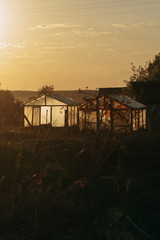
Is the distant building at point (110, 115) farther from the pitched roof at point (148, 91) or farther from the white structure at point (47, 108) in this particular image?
the pitched roof at point (148, 91)

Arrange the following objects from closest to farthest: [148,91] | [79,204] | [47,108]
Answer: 1. [79,204]
2. [47,108]
3. [148,91]

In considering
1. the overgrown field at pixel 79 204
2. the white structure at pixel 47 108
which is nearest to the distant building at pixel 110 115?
the overgrown field at pixel 79 204

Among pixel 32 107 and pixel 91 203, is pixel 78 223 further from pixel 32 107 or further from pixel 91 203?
pixel 32 107

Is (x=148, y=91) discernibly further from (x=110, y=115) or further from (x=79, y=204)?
(x=79, y=204)

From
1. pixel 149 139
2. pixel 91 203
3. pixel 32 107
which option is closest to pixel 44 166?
pixel 91 203

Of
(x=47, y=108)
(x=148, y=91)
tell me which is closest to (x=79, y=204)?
(x=47, y=108)

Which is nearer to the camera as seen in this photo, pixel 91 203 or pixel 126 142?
pixel 91 203

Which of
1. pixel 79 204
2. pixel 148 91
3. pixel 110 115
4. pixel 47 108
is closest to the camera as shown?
pixel 79 204

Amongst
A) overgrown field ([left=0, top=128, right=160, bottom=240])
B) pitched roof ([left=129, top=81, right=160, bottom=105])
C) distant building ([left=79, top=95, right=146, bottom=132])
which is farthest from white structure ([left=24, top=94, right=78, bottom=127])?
overgrown field ([left=0, top=128, right=160, bottom=240])

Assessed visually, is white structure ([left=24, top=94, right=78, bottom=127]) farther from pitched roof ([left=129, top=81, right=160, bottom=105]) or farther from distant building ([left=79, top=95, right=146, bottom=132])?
distant building ([left=79, top=95, right=146, bottom=132])

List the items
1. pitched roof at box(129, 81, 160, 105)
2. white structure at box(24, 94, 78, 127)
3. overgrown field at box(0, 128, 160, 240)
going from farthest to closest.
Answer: pitched roof at box(129, 81, 160, 105), white structure at box(24, 94, 78, 127), overgrown field at box(0, 128, 160, 240)

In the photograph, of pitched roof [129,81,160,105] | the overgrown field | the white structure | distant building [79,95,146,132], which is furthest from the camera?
pitched roof [129,81,160,105]

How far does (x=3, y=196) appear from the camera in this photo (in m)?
5.85

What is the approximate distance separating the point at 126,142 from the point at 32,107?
74.7 feet
